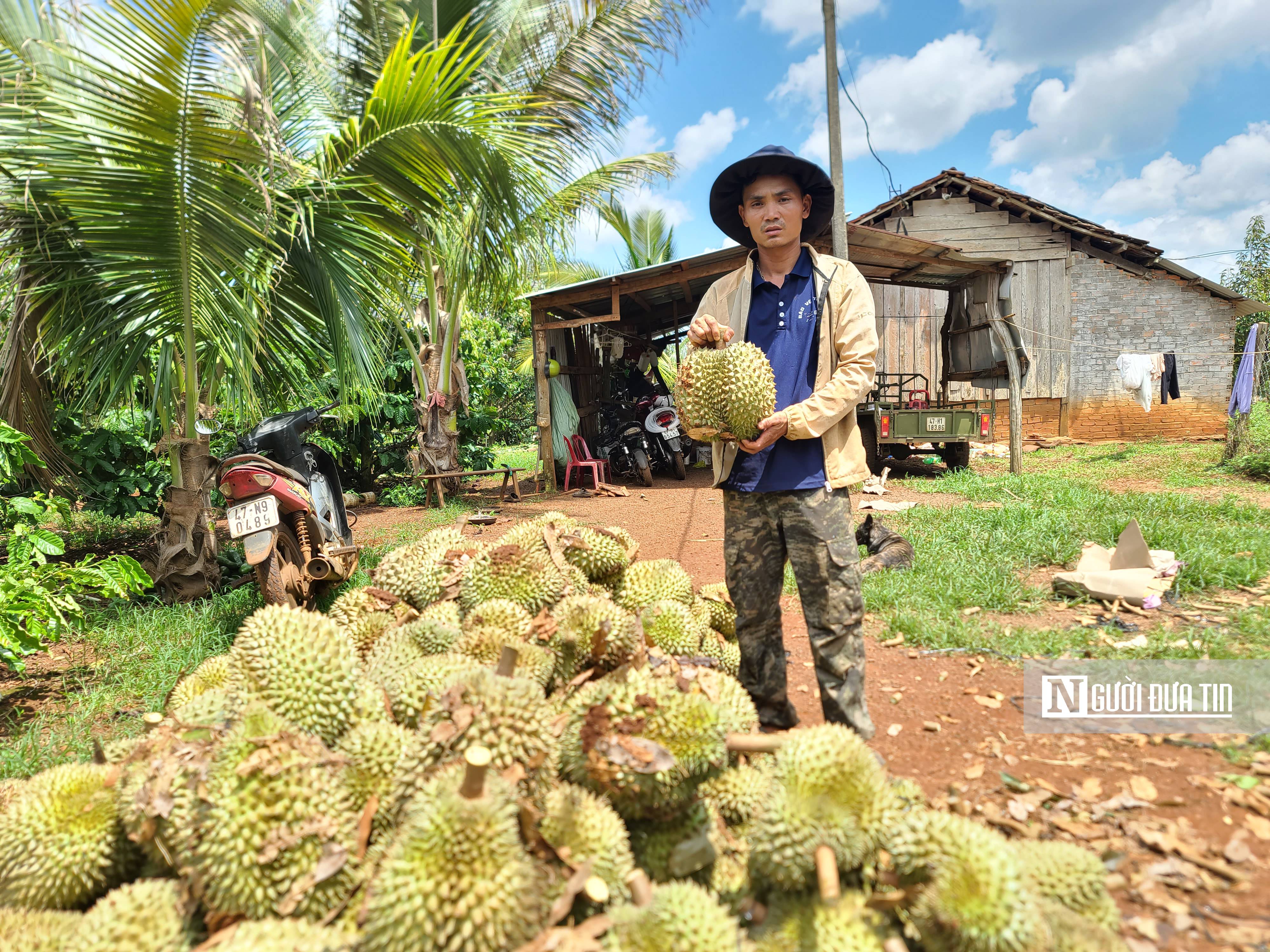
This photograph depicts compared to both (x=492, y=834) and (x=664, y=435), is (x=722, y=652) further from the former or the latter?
(x=664, y=435)

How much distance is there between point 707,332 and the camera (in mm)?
2711

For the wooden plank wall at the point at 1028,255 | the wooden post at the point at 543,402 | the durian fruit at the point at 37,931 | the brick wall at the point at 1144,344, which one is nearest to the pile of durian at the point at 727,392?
the durian fruit at the point at 37,931

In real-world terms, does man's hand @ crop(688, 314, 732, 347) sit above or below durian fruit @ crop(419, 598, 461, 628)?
above

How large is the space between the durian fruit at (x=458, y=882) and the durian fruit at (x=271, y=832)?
0.13 metres

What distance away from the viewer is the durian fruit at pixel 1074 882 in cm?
141

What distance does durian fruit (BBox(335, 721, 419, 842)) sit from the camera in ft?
5.11

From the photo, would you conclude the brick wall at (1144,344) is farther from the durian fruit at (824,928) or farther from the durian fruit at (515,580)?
the durian fruit at (824,928)

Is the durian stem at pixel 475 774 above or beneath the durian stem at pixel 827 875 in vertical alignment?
above

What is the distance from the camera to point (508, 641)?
220cm

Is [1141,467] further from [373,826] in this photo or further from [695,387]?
[373,826]

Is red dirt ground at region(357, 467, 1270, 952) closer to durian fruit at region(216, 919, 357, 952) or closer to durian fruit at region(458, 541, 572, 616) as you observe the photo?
durian fruit at region(458, 541, 572, 616)

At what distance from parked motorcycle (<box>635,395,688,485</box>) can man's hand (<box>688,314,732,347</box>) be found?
29.1 ft

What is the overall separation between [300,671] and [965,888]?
62.5 inches

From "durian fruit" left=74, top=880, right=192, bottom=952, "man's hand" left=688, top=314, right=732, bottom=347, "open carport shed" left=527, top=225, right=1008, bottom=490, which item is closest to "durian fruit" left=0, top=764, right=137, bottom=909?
"durian fruit" left=74, top=880, right=192, bottom=952
